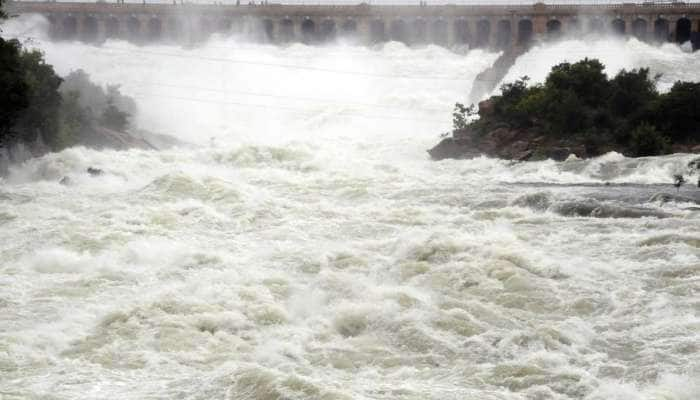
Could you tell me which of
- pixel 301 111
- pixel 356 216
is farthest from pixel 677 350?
pixel 301 111

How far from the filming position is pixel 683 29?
242 ft

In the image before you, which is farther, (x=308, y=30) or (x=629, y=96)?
(x=308, y=30)

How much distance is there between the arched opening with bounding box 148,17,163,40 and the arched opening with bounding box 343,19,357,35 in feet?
59.6

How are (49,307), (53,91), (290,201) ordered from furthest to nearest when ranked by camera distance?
(53,91) → (290,201) → (49,307)

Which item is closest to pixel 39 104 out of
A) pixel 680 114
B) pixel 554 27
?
pixel 680 114

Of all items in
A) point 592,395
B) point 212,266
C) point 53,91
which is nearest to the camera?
point 592,395

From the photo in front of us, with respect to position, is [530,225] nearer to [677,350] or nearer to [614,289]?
[614,289]

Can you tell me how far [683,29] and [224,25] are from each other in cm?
4087

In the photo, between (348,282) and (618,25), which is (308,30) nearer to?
(618,25)

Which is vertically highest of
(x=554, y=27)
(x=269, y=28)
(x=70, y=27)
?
(x=70, y=27)

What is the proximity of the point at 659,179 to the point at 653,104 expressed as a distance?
430 inches

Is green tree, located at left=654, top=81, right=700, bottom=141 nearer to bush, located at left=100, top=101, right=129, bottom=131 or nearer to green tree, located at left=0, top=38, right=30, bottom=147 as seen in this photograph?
green tree, located at left=0, top=38, right=30, bottom=147

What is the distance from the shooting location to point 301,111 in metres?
64.2

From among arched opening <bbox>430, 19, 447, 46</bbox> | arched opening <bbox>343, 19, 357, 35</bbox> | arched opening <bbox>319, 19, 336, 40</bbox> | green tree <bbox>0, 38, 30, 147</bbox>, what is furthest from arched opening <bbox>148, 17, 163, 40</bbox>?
green tree <bbox>0, 38, 30, 147</bbox>
